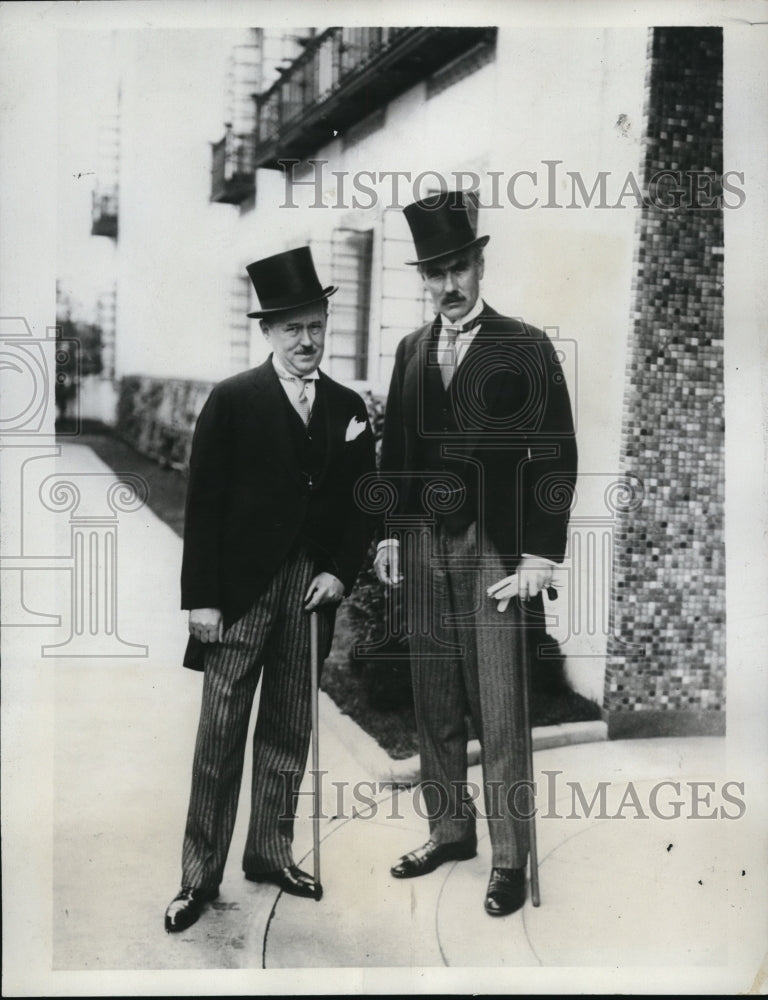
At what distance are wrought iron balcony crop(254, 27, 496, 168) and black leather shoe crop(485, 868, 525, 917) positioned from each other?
9.40 feet

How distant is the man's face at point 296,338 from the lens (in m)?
3.87

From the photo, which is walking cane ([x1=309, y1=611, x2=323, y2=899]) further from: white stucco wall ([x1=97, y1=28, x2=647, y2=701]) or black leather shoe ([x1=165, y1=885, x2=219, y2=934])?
white stucco wall ([x1=97, y1=28, x2=647, y2=701])

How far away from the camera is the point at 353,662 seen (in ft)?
13.0

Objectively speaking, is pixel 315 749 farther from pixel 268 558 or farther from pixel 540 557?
pixel 540 557

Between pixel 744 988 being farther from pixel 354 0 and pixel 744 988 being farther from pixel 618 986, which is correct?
pixel 354 0

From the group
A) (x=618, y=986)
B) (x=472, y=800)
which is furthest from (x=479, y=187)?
(x=618, y=986)

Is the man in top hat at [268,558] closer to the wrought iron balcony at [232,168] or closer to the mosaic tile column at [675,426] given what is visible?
the wrought iron balcony at [232,168]

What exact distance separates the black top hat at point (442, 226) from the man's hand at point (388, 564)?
43.4 inches

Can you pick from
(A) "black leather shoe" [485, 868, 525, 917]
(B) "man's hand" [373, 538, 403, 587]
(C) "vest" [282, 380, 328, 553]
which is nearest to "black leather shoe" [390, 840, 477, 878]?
(A) "black leather shoe" [485, 868, 525, 917]

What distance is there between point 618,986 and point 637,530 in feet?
5.96

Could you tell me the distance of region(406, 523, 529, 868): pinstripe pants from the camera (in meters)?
3.85

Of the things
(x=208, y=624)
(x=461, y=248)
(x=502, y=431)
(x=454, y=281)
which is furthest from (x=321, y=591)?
(x=461, y=248)

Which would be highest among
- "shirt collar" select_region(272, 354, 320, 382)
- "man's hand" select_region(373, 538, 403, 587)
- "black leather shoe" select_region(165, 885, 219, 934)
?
"shirt collar" select_region(272, 354, 320, 382)

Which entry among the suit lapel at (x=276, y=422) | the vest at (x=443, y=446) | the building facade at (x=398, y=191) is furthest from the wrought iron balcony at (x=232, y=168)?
the vest at (x=443, y=446)
